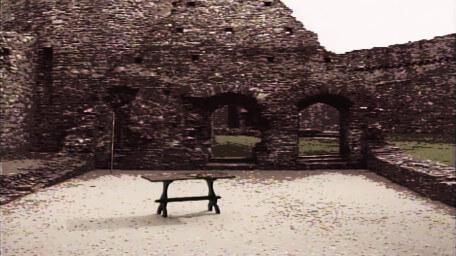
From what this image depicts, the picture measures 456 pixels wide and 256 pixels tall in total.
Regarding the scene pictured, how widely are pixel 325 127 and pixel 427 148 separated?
11.7 metres

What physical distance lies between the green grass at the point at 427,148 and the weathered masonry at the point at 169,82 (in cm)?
160

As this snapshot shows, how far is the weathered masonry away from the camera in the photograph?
14.9 metres

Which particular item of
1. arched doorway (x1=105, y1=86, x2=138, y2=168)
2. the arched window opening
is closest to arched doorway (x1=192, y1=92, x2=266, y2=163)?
arched doorway (x1=105, y1=86, x2=138, y2=168)

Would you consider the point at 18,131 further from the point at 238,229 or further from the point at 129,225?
the point at 238,229

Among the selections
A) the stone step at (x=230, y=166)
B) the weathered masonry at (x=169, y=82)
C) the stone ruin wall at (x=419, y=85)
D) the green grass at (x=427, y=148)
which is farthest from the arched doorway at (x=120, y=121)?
the stone ruin wall at (x=419, y=85)

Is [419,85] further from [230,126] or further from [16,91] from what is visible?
[16,91]

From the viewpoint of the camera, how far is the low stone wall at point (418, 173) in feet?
29.9

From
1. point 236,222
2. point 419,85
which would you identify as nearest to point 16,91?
point 236,222

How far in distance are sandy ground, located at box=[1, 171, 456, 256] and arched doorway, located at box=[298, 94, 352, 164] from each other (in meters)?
4.13

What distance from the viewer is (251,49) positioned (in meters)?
15.6

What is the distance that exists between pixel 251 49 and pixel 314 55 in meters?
2.01

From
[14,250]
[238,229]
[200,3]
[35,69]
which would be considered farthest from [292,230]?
[35,69]

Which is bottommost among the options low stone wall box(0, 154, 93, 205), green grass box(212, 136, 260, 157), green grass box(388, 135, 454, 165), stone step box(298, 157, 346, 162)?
low stone wall box(0, 154, 93, 205)

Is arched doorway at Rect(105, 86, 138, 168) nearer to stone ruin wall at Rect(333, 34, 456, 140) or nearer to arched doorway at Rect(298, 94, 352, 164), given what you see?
arched doorway at Rect(298, 94, 352, 164)
